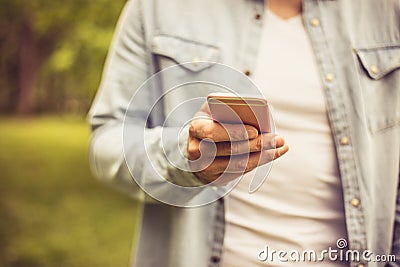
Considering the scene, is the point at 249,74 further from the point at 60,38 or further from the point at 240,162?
the point at 60,38

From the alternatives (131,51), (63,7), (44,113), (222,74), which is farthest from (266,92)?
(44,113)

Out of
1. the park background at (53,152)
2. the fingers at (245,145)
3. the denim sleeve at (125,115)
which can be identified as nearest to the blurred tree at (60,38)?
the park background at (53,152)

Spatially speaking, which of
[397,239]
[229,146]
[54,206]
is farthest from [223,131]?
[54,206]

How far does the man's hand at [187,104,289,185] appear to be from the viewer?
458mm

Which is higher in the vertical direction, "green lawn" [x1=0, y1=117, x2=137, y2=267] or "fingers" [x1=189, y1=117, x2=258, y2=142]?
"fingers" [x1=189, y1=117, x2=258, y2=142]

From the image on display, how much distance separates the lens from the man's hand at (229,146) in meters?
0.46

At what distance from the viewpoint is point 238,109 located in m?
0.46

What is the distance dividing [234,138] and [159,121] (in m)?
0.20

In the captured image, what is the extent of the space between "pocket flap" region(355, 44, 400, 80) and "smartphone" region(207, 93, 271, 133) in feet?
0.72

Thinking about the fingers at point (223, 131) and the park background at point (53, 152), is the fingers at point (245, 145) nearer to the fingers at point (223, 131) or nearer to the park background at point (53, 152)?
the fingers at point (223, 131)

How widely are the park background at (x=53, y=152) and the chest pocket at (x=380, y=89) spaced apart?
4.11 feet

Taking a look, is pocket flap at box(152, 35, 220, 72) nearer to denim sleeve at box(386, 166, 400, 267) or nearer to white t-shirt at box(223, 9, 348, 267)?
white t-shirt at box(223, 9, 348, 267)

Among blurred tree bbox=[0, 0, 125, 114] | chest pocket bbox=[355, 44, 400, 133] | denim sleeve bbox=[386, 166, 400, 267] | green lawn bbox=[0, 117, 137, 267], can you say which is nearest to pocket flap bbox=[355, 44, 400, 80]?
chest pocket bbox=[355, 44, 400, 133]

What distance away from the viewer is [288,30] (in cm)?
63
